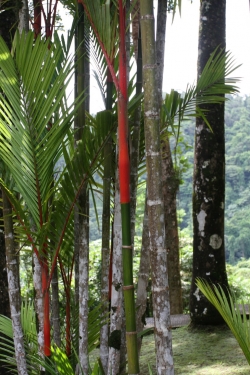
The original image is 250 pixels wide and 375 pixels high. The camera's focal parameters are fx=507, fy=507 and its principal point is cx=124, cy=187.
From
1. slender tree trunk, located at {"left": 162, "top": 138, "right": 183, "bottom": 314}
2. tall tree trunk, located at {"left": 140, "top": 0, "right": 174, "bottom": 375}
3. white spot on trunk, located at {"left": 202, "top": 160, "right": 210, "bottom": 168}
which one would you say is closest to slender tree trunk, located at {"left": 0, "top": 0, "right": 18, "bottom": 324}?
tall tree trunk, located at {"left": 140, "top": 0, "right": 174, "bottom": 375}

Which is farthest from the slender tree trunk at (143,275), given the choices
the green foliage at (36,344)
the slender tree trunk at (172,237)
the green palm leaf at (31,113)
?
the slender tree trunk at (172,237)

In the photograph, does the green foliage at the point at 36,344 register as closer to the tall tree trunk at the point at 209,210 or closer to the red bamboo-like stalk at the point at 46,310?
the red bamboo-like stalk at the point at 46,310

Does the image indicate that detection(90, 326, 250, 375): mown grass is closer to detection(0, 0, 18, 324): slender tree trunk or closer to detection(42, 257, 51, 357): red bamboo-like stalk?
detection(0, 0, 18, 324): slender tree trunk

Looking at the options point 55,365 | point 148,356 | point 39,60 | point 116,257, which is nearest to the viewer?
point 39,60

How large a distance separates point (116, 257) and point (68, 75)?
721mm

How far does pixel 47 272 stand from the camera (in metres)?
1.90

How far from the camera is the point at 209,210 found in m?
4.50

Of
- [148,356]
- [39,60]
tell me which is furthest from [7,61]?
[148,356]

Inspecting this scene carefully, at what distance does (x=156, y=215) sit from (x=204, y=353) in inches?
107

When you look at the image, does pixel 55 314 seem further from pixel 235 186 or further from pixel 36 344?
pixel 235 186

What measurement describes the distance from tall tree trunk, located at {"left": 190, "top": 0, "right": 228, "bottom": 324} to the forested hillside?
15052 mm

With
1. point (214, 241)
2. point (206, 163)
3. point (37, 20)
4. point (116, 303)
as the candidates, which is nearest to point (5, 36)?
point (37, 20)

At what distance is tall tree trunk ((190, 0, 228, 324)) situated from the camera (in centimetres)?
447

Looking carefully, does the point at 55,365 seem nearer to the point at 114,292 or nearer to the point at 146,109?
the point at 114,292
